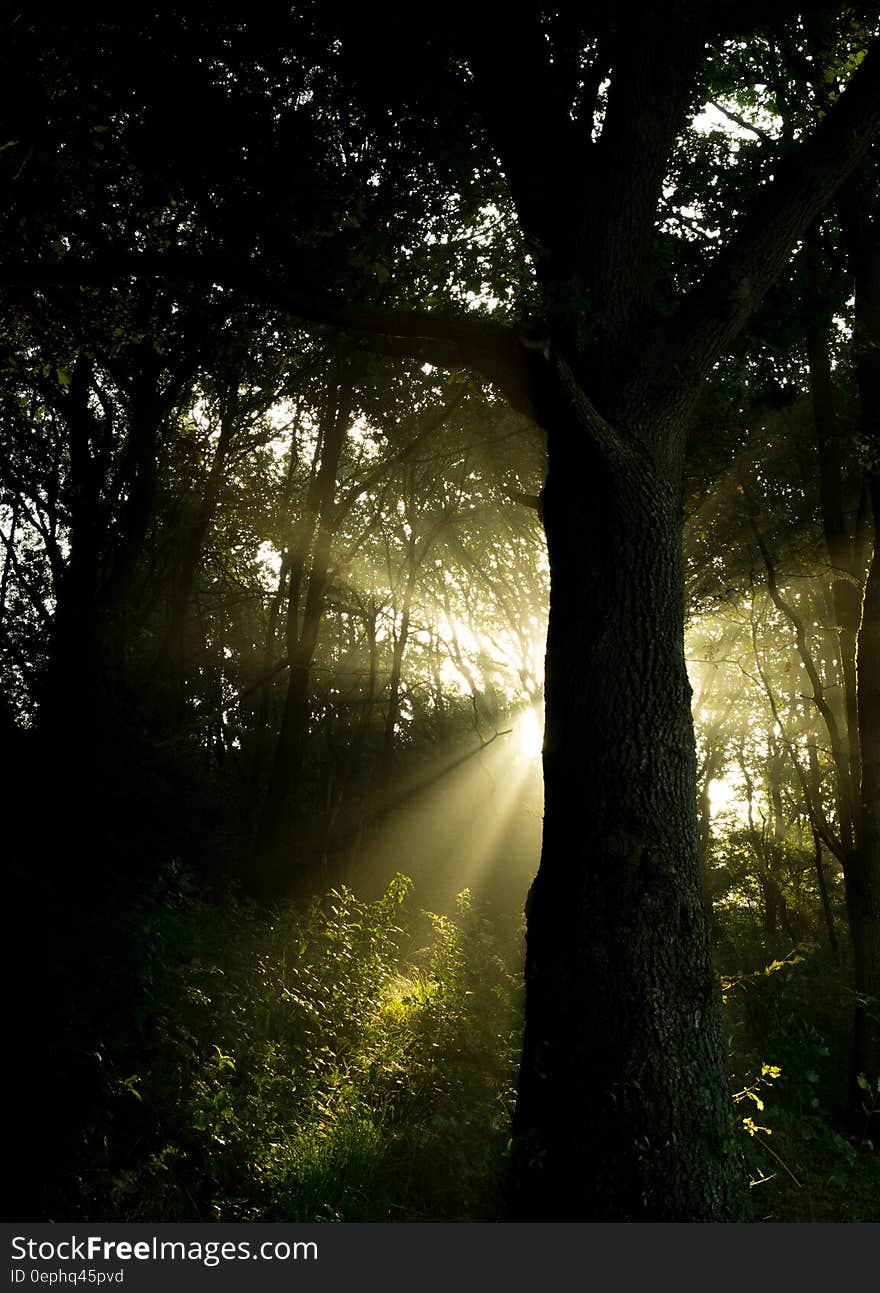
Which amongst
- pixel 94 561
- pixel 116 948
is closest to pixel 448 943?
pixel 116 948

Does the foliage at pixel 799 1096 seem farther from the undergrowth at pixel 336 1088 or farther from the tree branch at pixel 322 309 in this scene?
the tree branch at pixel 322 309

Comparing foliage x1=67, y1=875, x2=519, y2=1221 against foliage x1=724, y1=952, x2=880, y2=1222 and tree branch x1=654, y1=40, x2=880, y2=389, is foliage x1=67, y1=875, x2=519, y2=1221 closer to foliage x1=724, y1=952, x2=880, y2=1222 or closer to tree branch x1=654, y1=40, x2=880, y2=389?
foliage x1=724, y1=952, x2=880, y2=1222

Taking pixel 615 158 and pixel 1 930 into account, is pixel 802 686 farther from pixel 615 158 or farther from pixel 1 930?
pixel 1 930

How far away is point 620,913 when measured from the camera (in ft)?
13.1

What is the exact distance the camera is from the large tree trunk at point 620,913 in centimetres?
373

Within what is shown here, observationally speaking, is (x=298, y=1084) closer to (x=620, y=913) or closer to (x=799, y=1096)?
(x=620, y=913)

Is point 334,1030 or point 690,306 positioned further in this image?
point 334,1030

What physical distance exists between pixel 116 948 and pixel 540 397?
516cm

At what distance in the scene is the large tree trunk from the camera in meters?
3.73

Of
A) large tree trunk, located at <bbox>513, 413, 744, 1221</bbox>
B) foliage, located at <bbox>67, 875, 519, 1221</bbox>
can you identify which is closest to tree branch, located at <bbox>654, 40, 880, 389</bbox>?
large tree trunk, located at <bbox>513, 413, 744, 1221</bbox>

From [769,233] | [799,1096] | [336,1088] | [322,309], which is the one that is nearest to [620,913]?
[336,1088]

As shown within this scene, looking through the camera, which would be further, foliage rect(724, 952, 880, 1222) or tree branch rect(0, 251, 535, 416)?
foliage rect(724, 952, 880, 1222)

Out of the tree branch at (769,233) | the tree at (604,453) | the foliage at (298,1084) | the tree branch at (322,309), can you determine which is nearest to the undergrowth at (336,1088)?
the foliage at (298,1084)

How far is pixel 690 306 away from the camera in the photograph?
4824 mm
